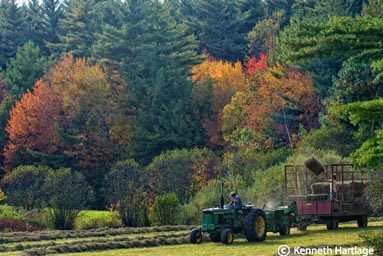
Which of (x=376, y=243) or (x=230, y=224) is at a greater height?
(x=230, y=224)

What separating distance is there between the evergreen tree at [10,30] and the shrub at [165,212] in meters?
47.3

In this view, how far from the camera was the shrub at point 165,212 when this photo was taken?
3519 cm

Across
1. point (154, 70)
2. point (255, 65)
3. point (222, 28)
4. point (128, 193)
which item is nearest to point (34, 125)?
point (154, 70)

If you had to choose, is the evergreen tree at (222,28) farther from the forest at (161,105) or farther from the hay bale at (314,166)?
the hay bale at (314,166)

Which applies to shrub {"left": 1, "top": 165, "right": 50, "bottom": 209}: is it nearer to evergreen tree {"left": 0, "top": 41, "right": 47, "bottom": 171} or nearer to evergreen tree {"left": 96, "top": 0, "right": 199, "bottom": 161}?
evergreen tree {"left": 96, "top": 0, "right": 199, "bottom": 161}

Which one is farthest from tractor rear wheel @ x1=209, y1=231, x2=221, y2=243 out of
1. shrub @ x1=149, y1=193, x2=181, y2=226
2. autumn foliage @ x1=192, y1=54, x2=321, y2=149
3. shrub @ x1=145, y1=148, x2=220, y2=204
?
autumn foliage @ x1=192, y1=54, x2=321, y2=149

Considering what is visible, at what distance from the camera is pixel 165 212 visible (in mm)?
35344

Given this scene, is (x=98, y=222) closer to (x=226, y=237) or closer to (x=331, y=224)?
(x=331, y=224)

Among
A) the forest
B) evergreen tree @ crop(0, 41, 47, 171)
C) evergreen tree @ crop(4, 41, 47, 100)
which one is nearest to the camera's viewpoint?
the forest

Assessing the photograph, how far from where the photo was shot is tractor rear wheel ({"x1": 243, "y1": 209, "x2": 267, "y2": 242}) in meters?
23.8

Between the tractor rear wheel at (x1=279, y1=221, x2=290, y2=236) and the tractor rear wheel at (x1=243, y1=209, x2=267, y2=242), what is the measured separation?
5.23 feet

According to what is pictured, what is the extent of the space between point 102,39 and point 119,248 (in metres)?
47.0

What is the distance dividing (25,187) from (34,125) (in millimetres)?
15347

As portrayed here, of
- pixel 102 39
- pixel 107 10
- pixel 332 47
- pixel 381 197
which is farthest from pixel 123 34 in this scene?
pixel 332 47
